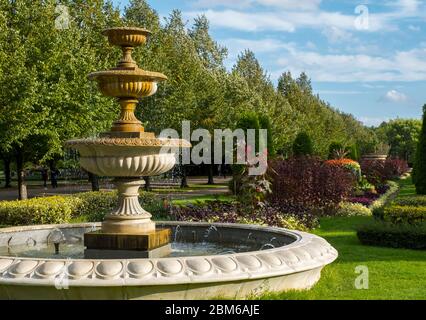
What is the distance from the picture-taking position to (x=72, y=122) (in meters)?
21.7

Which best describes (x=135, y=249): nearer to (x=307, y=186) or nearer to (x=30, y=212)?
(x=30, y=212)

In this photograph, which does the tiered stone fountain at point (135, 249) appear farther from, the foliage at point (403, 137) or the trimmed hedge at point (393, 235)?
the foliage at point (403, 137)

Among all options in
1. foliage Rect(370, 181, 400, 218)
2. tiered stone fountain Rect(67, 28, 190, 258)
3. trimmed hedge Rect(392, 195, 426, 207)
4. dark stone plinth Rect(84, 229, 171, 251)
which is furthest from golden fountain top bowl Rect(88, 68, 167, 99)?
trimmed hedge Rect(392, 195, 426, 207)

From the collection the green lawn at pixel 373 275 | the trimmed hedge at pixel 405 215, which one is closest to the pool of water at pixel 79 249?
the green lawn at pixel 373 275

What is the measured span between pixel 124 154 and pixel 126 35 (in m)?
1.90

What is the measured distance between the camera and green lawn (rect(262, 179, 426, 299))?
7.60 m

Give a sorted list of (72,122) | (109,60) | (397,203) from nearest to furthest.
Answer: (397,203) < (72,122) < (109,60)

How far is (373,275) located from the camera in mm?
9062
